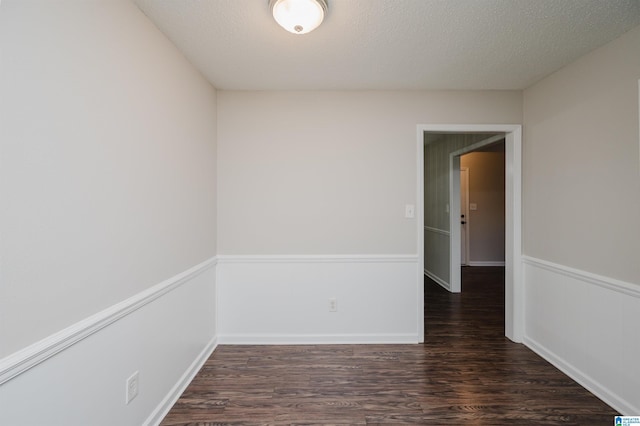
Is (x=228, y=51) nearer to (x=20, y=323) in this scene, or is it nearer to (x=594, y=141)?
(x=20, y=323)

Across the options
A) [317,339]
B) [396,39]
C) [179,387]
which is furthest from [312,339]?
[396,39]

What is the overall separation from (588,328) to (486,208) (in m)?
4.44

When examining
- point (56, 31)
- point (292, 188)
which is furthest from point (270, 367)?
point (56, 31)

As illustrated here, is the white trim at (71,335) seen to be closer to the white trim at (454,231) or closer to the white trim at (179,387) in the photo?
the white trim at (179,387)

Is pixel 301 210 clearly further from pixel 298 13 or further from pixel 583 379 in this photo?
pixel 583 379

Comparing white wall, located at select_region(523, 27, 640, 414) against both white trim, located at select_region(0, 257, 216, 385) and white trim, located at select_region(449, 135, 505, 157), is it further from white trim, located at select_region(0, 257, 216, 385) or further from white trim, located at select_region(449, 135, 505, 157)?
white trim, located at select_region(0, 257, 216, 385)

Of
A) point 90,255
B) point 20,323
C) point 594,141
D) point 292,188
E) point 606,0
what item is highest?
point 606,0

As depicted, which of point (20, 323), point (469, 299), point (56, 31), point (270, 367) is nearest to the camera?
point (20, 323)

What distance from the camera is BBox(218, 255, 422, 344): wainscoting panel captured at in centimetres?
259

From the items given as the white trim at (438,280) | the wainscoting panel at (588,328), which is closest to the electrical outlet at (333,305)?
the wainscoting panel at (588,328)

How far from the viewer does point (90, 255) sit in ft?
3.85

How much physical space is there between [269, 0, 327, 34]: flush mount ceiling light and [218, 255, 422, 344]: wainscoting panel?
179 centimetres

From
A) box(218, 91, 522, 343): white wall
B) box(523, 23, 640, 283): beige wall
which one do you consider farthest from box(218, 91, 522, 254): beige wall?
box(523, 23, 640, 283): beige wall

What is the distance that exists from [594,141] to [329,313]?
2.40m
